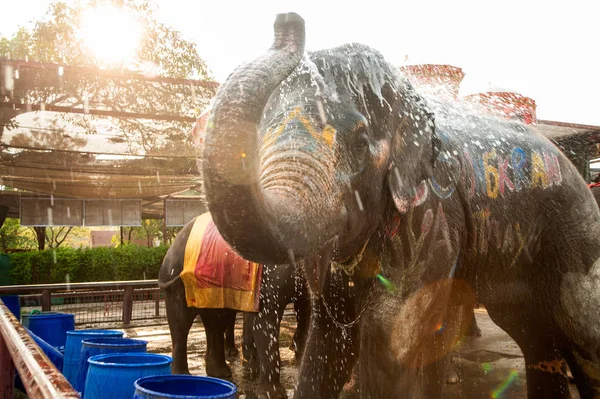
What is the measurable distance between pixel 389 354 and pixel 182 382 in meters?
0.88

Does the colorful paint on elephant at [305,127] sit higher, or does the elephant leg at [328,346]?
the colorful paint on elephant at [305,127]

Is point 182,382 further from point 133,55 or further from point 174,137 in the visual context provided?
point 174,137

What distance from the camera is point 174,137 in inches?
309

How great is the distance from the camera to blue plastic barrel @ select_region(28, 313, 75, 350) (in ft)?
14.3

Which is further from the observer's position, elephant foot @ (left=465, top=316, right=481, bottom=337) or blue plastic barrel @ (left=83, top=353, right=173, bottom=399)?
elephant foot @ (left=465, top=316, right=481, bottom=337)

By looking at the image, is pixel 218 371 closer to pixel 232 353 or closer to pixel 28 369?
pixel 232 353

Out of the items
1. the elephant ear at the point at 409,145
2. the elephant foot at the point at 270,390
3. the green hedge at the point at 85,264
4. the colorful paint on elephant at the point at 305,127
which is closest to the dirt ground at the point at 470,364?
the elephant foot at the point at 270,390

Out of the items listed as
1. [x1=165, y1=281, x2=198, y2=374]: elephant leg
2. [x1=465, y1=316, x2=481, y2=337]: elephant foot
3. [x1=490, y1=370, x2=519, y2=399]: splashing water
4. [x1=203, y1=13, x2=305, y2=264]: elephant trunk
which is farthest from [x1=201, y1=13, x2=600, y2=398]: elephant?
[x1=465, y1=316, x2=481, y2=337]: elephant foot

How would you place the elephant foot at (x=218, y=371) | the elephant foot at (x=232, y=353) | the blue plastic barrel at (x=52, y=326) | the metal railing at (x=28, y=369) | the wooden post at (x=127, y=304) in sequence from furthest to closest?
the wooden post at (x=127, y=304) < the elephant foot at (x=232, y=353) < the elephant foot at (x=218, y=371) < the blue plastic barrel at (x=52, y=326) < the metal railing at (x=28, y=369)

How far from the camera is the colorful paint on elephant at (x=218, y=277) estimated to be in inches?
202

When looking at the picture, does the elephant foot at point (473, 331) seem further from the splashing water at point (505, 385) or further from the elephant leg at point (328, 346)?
the elephant leg at point (328, 346)

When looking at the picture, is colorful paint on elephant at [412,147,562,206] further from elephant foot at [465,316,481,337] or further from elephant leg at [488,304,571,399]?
elephant foot at [465,316,481,337]

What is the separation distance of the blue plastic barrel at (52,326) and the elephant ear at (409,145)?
3.30 m

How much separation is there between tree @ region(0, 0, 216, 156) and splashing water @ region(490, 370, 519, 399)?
411 cm
